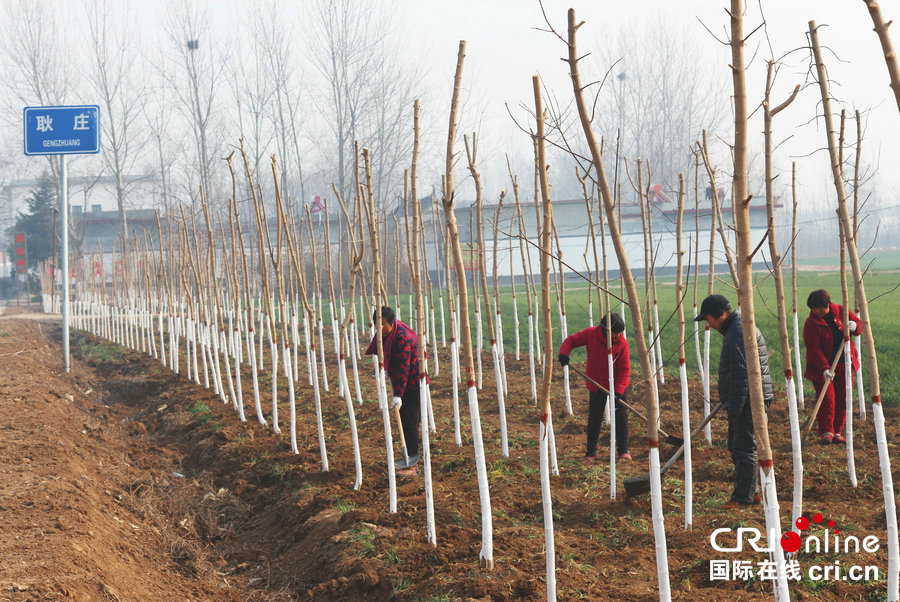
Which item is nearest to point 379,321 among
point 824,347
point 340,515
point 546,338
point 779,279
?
point 340,515

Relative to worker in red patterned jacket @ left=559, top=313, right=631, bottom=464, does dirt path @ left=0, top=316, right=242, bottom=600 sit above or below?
below

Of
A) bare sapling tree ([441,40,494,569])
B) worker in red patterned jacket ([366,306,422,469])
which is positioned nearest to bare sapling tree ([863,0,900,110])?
bare sapling tree ([441,40,494,569])

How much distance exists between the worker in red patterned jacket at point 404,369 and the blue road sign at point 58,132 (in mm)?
8305

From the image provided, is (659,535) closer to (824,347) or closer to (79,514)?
(79,514)

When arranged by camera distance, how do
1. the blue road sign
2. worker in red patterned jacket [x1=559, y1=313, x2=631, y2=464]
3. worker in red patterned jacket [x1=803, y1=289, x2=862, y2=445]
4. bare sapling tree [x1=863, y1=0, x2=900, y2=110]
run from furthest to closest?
the blue road sign, worker in red patterned jacket [x1=803, y1=289, x2=862, y2=445], worker in red patterned jacket [x1=559, y1=313, x2=631, y2=464], bare sapling tree [x1=863, y1=0, x2=900, y2=110]

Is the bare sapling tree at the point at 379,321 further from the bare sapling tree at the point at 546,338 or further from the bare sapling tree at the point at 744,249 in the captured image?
the bare sapling tree at the point at 744,249

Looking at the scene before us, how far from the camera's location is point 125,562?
14.3 feet

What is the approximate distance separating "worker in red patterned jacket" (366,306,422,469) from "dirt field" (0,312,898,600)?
36 cm

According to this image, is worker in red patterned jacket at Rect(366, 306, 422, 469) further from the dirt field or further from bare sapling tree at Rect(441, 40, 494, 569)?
bare sapling tree at Rect(441, 40, 494, 569)

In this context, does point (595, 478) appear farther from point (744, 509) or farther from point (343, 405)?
point (343, 405)

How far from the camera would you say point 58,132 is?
474 inches

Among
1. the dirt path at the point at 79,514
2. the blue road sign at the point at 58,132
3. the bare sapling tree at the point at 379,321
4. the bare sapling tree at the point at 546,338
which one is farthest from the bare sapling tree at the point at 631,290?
the blue road sign at the point at 58,132

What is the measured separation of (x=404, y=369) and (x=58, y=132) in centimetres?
906

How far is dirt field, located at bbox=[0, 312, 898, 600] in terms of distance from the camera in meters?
3.62
